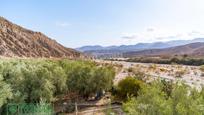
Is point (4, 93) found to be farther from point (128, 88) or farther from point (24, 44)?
point (24, 44)

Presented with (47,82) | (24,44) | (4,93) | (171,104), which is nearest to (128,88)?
(47,82)

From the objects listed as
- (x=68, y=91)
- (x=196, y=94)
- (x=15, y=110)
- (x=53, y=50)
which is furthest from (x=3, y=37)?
(x=196, y=94)

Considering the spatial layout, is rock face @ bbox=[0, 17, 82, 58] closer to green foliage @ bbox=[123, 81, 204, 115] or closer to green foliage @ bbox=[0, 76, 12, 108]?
green foliage @ bbox=[0, 76, 12, 108]

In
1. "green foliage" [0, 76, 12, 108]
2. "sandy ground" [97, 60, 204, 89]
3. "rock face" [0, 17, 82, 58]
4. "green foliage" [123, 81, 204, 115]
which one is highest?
"rock face" [0, 17, 82, 58]

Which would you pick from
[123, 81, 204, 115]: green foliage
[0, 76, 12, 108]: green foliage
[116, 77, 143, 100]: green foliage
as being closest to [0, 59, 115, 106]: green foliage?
[0, 76, 12, 108]: green foliage

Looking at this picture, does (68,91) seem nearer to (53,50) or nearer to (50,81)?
(50,81)

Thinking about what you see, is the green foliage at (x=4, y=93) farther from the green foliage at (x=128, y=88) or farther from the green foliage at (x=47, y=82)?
the green foliage at (x=128, y=88)

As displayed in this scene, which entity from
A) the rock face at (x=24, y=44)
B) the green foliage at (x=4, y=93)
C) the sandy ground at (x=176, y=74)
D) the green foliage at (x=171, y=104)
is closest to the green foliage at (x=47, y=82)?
the green foliage at (x=4, y=93)

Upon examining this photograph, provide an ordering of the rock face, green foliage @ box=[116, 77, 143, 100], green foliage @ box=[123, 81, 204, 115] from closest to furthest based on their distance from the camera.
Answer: green foliage @ box=[123, 81, 204, 115]
green foliage @ box=[116, 77, 143, 100]
the rock face

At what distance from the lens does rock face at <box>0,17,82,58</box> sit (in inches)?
3239

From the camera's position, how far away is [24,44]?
91.9 meters

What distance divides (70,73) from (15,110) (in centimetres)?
818

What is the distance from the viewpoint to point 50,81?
22.0 m

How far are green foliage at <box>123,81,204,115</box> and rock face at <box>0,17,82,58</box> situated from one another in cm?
6995
